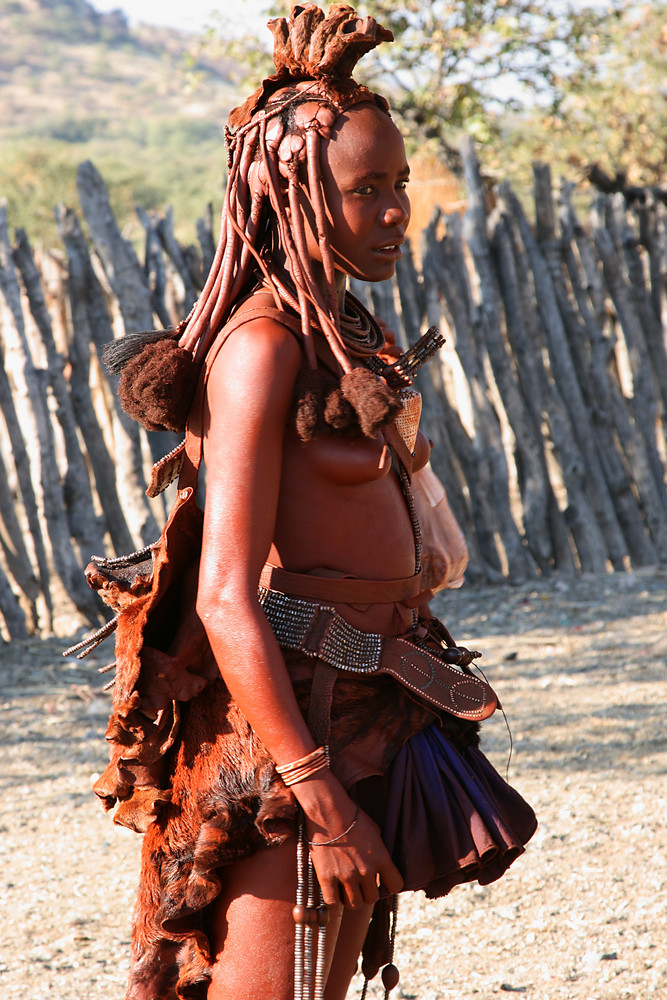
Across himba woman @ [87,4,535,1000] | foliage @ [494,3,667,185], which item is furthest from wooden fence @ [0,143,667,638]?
foliage @ [494,3,667,185]

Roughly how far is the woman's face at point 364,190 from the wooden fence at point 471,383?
13.5 ft

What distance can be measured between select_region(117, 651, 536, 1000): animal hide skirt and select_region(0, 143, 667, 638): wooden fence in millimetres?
4147

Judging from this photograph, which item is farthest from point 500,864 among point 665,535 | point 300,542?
point 665,535

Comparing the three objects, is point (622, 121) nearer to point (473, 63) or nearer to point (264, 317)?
point (473, 63)

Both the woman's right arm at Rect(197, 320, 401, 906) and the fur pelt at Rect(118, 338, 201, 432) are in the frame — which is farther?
the fur pelt at Rect(118, 338, 201, 432)

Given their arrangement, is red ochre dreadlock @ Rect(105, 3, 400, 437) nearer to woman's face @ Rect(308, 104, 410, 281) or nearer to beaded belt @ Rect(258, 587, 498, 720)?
woman's face @ Rect(308, 104, 410, 281)

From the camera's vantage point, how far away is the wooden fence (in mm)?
5734

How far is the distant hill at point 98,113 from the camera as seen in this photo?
24.7 meters

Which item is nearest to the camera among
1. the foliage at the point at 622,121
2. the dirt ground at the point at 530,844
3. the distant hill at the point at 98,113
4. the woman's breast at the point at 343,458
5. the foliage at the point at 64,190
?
the woman's breast at the point at 343,458

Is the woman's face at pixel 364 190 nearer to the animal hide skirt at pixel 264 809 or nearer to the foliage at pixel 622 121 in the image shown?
the animal hide skirt at pixel 264 809

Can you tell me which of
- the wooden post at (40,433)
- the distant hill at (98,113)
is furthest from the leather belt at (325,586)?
the distant hill at (98,113)

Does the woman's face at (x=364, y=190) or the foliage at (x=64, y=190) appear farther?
the foliage at (x=64, y=190)

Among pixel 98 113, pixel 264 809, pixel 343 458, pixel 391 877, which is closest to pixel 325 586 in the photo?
pixel 343 458

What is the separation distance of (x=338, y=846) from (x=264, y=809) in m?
0.14
